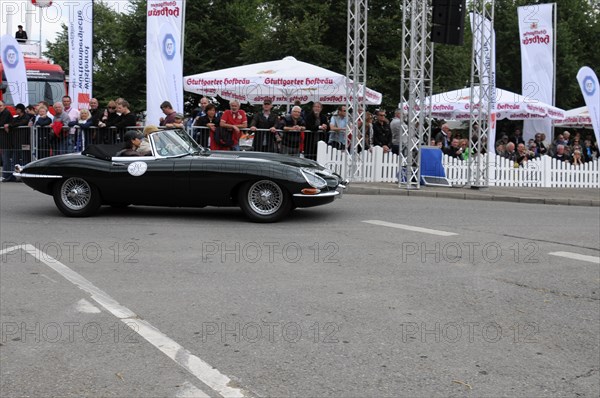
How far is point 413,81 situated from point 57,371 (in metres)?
→ 12.4

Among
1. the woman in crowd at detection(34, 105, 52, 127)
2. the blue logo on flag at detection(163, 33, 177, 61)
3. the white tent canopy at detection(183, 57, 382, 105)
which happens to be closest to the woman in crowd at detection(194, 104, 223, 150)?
the white tent canopy at detection(183, 57, 382, 105)

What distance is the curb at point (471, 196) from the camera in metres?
15.4

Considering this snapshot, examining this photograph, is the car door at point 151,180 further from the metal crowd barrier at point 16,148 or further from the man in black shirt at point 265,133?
the metal crowd barrier at point 16,148

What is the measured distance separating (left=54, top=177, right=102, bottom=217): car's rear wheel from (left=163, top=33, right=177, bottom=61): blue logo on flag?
8.34 metres

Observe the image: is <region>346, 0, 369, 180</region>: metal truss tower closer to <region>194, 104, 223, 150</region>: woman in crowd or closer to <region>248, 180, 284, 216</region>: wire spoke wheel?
<region>194, 104, 223, 150</region>: woman in crowd

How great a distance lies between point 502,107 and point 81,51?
11711 millimetres

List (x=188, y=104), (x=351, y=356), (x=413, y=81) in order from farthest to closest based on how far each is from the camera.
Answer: (x=188, y=104), (x=413, y=81), (x=351, y=356)

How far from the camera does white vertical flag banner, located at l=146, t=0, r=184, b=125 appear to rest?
18281mm

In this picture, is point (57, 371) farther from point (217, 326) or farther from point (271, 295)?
point (271, 295)

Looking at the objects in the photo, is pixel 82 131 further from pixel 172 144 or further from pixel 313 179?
pixel 313 179

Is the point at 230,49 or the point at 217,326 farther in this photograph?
the point at 230,49

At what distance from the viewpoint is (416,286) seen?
21.8 ft

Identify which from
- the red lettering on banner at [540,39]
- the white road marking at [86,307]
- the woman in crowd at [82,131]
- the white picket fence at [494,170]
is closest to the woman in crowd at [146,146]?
the white road marking at [86,307]

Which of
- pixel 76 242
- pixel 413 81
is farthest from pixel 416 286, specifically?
pixel 413 81
